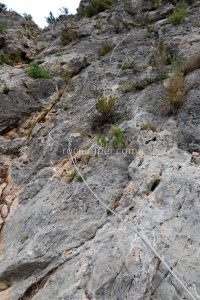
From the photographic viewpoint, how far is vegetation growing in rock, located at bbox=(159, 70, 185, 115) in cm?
734

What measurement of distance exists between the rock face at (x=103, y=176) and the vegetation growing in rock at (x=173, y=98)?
0.08 m

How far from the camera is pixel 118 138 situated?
6.97 m

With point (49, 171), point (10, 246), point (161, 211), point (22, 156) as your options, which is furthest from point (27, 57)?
point (161, 211)

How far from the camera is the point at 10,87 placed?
10.1 metres

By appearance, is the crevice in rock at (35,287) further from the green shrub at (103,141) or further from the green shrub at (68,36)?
the green shrub at (68,36)

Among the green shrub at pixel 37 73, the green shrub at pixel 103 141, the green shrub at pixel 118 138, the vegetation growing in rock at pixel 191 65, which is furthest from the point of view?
the green shrub at pixel 37 73

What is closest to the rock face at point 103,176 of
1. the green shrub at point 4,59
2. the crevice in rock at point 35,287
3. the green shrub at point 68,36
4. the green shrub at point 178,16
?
the crevice in rock at point 35,287

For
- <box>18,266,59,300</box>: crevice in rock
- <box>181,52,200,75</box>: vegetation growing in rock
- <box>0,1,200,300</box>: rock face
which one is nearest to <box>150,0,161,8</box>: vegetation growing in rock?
<box>0,1,200,300</box>: rock face

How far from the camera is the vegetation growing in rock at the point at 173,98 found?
734 cm

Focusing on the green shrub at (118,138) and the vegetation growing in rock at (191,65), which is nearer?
the green shrub at (118,138)

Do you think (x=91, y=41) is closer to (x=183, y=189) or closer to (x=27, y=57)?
(x=27, y=57)

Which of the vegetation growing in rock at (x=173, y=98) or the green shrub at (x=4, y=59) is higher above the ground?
the green shrub at (x=4, y=59)

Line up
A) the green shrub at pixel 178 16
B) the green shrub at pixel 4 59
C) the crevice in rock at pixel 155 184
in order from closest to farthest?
the crevice in rock at pixel 155 184
the green shrub at pixel 178 16
the green shrub at pixel 4 59

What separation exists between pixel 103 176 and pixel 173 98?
207 cm
